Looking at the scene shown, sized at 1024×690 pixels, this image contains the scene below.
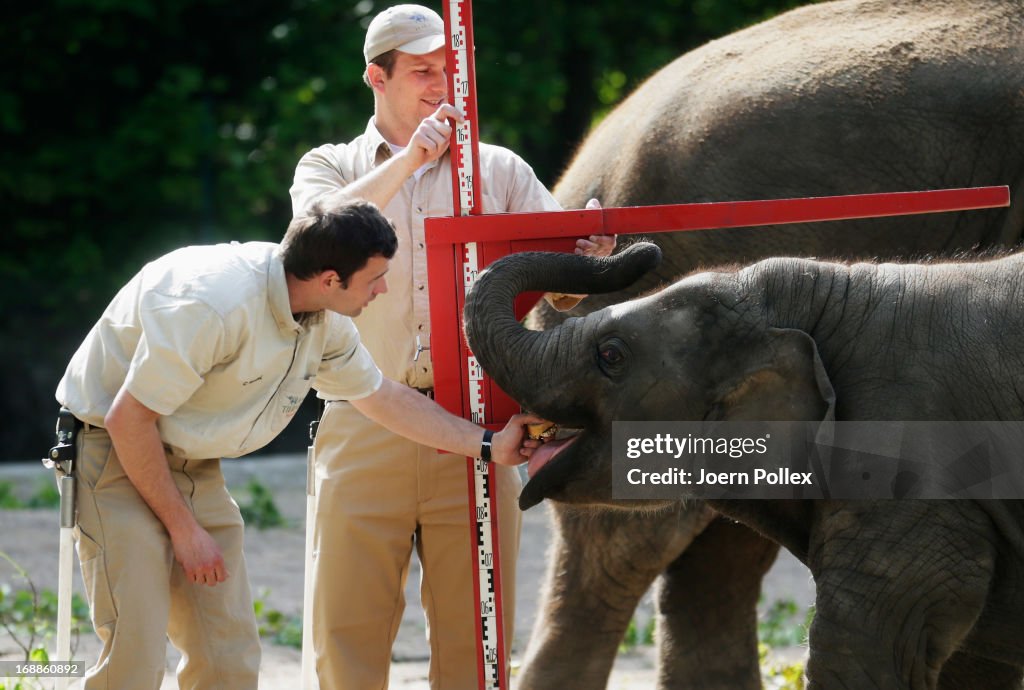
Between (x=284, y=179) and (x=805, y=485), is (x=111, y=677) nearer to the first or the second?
(x=805, y=485)

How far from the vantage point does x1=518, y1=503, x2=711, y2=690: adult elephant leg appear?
5227 millimetres

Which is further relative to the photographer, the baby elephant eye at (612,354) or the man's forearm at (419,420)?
the man's forearm at (419,420)

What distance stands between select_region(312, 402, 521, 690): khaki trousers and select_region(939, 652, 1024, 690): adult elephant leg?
127cm

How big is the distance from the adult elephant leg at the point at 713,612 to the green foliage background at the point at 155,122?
6796 millimetres

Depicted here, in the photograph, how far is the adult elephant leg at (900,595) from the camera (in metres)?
3.81

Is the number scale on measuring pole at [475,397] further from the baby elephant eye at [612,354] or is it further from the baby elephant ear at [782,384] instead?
the baby elephant ear at [782,384]

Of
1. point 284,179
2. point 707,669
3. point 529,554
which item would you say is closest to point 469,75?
point 707,669

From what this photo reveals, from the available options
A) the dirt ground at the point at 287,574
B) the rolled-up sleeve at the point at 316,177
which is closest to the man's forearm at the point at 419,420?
the rolled-up sleeve at the point at 316,177

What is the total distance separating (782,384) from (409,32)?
1.56m

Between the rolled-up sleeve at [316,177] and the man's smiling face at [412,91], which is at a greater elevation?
the man's smiling face at [412,91]

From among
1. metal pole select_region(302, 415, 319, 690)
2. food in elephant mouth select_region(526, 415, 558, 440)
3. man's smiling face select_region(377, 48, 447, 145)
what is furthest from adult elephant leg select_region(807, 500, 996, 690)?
man's smiling face select_region(377, 48, 447, 145)

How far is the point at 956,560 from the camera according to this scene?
3.84 m

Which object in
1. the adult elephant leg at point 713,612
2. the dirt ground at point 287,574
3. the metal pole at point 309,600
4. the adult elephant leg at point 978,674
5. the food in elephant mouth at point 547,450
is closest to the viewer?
the food in elephant mouth at point 547,450

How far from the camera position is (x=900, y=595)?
3.81 metres
